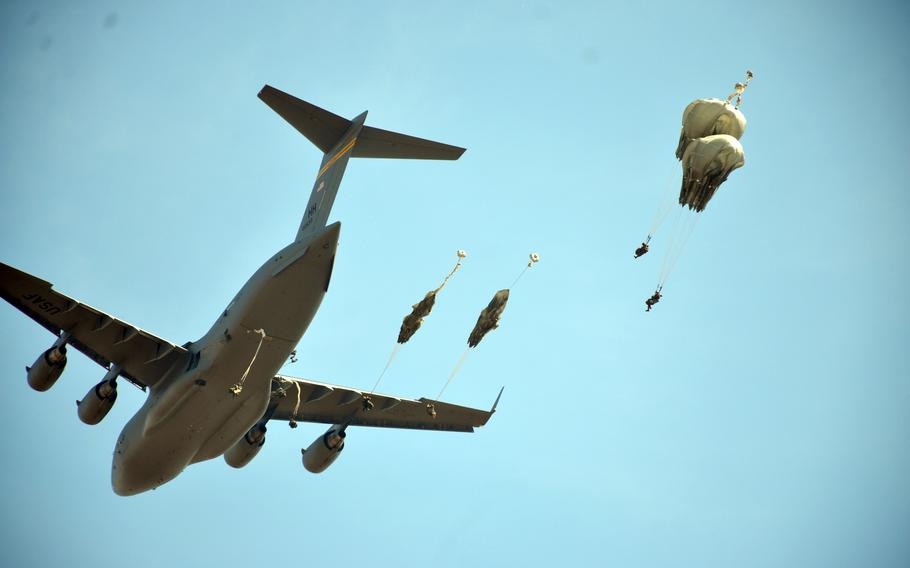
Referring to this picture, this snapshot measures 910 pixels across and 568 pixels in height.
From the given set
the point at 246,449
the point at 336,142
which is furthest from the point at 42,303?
the point at 336,142

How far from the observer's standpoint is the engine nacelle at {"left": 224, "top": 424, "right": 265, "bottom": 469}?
25.6m

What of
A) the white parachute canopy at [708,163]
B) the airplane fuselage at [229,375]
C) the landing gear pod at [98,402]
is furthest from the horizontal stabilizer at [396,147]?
the landing gear pod at [98,402]

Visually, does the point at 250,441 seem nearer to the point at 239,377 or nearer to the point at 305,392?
the point at 305,392

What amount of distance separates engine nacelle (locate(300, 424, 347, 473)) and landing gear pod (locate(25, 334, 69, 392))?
24.7ft

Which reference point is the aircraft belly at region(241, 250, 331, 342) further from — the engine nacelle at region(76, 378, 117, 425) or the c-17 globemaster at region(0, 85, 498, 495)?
the engine nacelle at region(76, 378, 117, 425)

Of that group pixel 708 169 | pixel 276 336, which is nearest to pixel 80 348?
pixel 276 336

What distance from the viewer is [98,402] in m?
23.0

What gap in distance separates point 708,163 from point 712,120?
59.0 inches

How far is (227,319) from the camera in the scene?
19750 mm

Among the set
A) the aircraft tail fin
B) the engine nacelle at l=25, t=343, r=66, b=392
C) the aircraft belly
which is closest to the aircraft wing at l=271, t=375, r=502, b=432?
the engine nacelle at l=25, t=343, r=66, b=392

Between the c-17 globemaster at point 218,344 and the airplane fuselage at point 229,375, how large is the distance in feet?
0.08

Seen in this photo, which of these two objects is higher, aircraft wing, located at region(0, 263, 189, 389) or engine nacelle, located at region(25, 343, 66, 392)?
aircraft wing, located at region(0, 263, 189, 389)

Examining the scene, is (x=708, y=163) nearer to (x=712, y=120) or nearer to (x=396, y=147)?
(x=712, y=120)

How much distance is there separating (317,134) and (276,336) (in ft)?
16.7
